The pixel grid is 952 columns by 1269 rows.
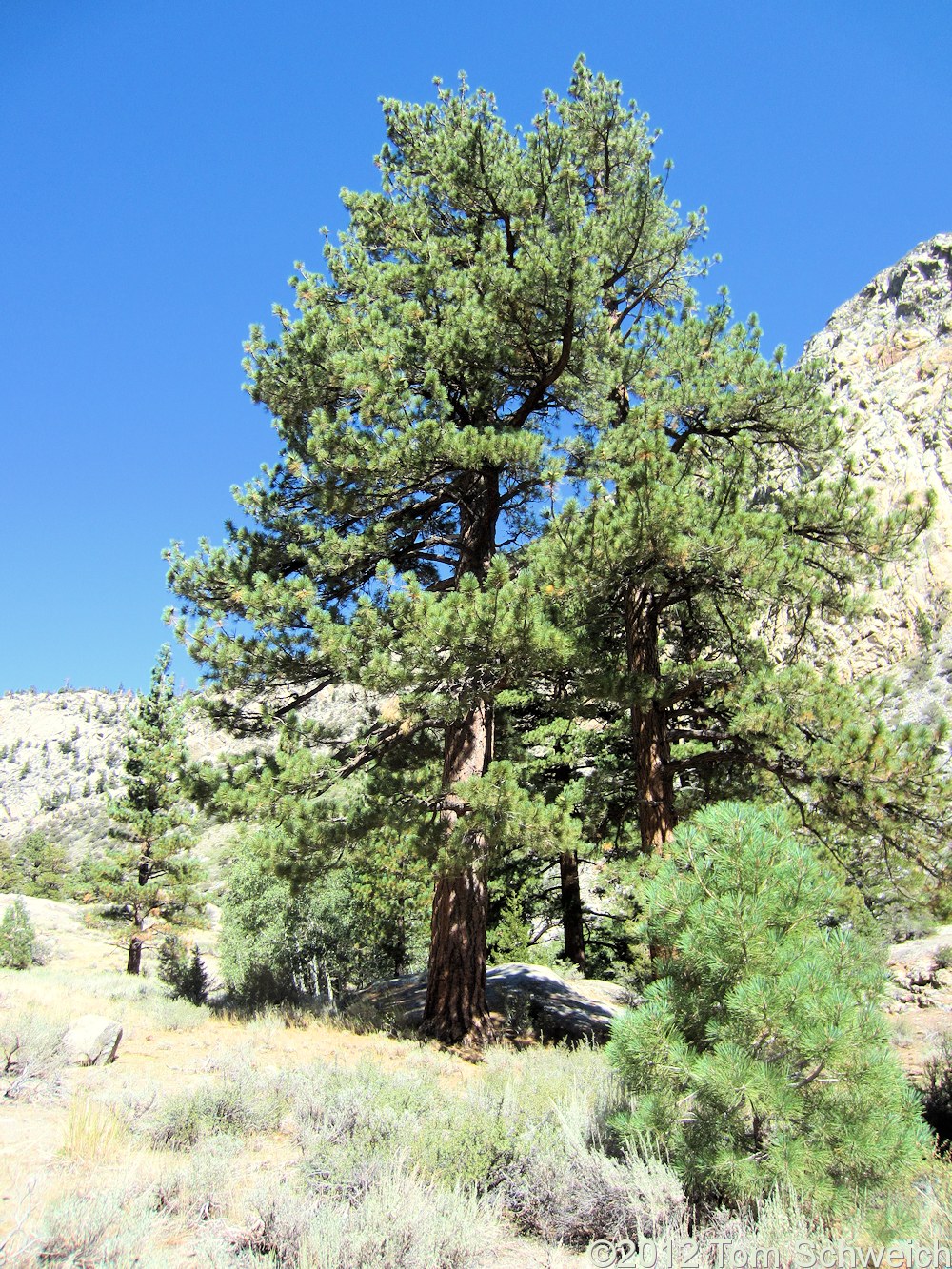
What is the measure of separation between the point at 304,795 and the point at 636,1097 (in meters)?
5.28

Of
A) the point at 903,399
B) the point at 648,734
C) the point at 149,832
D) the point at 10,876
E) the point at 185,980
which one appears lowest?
the point at 10,876

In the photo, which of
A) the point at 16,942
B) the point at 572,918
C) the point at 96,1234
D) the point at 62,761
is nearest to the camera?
the point at 96,1234

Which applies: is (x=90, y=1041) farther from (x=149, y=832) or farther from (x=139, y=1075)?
(x=149, y=832)

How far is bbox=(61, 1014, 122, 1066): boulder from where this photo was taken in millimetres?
6375

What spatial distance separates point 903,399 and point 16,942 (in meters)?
60.8

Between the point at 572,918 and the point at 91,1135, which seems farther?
the point at 572,918

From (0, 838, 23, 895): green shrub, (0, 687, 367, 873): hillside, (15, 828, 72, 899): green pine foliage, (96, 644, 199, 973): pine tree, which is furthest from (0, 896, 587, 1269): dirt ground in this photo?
(0, 687, 367, 873): hillside

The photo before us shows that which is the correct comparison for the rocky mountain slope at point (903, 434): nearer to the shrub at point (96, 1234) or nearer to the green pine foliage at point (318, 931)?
the green pine foliage at point (318, 931)

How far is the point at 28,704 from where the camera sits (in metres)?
146

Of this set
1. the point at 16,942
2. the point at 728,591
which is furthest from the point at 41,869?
the point at 728,591

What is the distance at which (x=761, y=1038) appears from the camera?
3.46m

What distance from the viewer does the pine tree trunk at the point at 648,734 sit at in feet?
26.6

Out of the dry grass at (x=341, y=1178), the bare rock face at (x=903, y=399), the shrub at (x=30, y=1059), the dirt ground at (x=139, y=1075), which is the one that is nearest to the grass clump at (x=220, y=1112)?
the dry grass at (x=341, y=1178)

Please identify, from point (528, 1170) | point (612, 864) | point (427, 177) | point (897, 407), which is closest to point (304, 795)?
point (612, 864)
